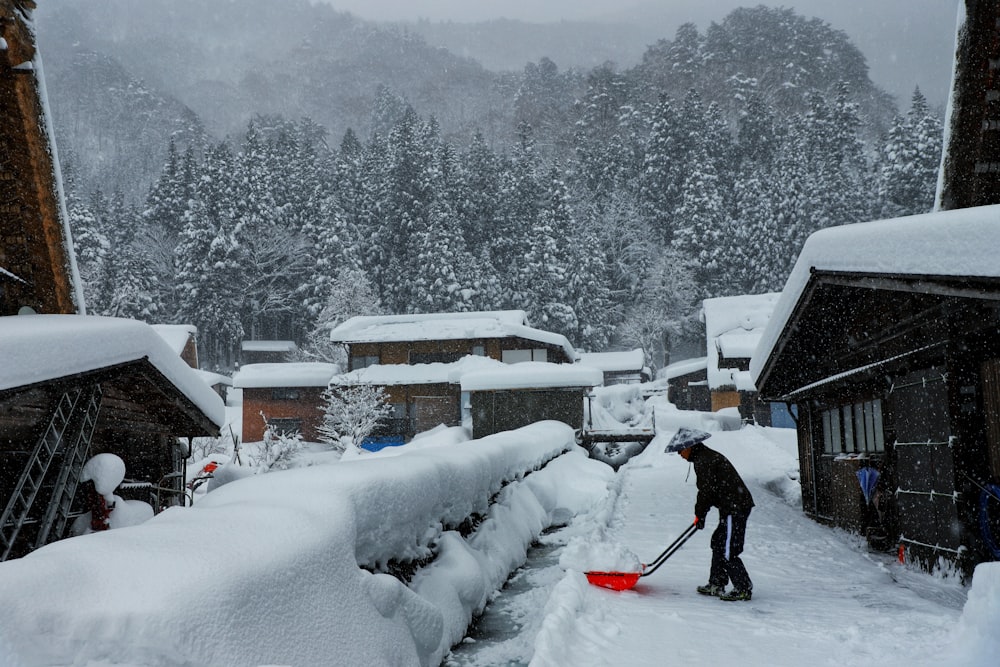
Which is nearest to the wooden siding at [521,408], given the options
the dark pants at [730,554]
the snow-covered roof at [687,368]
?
the snow-covered roof at [687,368]

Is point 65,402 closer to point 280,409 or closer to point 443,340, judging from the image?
point 443,340

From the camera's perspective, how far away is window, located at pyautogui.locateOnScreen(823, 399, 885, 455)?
10.0 meters

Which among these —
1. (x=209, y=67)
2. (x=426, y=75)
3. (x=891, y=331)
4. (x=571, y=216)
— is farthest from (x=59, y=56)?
(x=891, y=331)

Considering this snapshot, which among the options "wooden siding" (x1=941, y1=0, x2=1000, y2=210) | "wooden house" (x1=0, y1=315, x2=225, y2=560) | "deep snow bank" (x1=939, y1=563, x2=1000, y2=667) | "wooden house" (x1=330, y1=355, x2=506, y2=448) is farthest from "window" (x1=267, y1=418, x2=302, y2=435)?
"deep snow bank" (x1=939, y1=563, x2=1000, y2=667)

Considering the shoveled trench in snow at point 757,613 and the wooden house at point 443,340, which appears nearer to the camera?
the shoveled trench in snow at point 757,613

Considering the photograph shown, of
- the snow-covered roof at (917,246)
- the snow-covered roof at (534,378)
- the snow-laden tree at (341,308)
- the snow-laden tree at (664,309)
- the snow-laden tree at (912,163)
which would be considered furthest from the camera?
the snow-laden tree at (664,309)

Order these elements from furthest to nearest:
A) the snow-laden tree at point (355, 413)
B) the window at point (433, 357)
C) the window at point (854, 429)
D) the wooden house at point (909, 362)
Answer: the window at point (433, 357)
the snow-laden tree at point (355, 413)
the window at point (854, 429)
the wooden house at point (909, 362)

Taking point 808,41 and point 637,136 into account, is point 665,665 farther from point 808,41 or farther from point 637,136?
point 808,41

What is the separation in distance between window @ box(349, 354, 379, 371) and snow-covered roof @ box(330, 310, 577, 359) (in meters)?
1.16

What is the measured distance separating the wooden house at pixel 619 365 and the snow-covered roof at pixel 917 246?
37070 millimetres

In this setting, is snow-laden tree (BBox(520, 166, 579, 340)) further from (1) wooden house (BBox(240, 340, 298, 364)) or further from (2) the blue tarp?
(2) the blue tarp

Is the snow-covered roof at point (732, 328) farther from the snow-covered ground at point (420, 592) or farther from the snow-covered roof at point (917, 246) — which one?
the snow-covered roof at point (917, 246)

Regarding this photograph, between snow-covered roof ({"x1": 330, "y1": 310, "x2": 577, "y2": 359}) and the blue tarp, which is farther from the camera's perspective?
snow-covered roof ({"x1": 330, "y1": 310, "x2": 577, "y2": 359})

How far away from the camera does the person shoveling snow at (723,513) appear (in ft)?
21.9
